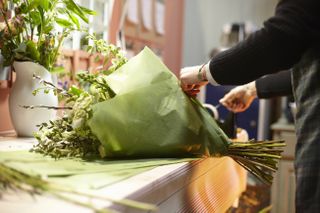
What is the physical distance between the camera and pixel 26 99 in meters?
1.17

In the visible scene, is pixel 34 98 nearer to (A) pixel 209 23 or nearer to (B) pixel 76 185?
(B) pixel 76 185

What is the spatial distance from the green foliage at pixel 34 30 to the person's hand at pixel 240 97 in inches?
22.6

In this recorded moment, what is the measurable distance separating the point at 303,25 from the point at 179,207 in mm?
460

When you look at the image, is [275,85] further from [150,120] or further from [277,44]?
[150,120]

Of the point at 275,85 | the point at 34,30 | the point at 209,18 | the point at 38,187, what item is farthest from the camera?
the point at 209,18

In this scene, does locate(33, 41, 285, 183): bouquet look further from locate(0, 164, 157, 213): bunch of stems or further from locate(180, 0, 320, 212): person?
locate(0, 164, 157, 213): bunch of stems

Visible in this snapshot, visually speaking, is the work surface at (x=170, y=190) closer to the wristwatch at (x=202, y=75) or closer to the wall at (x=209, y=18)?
the wristwatch at (x=202, y=75)

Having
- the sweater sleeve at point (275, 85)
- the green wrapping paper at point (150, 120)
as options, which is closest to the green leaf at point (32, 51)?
the green wrapping paper at point (150, 120)

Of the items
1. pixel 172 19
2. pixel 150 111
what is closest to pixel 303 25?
pixel 150 111

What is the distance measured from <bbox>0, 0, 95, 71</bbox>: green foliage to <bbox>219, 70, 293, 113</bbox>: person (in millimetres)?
585

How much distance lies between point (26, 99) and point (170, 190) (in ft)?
1.91

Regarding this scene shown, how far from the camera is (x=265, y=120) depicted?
319 centimetres

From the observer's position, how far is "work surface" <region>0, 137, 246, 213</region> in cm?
56

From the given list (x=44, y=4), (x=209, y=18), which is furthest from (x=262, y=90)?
(x=209, y=18)
